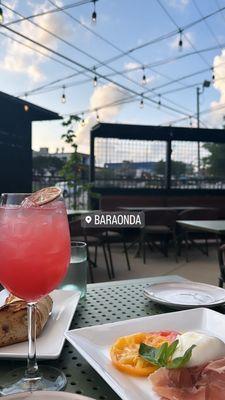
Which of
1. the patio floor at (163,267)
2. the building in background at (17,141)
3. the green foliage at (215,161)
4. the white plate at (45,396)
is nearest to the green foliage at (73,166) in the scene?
the patio floor at (163,267)

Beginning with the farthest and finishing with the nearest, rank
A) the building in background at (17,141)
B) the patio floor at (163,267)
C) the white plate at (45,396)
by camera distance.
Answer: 1. the building in background at (17,141)
2. the patio floor at (163,267)
3. the white plate at (45,396)

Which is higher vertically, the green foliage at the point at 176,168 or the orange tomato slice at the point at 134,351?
the green foliage at the point at 176,168

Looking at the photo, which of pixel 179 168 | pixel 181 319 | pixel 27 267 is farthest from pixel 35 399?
pixel 179 168

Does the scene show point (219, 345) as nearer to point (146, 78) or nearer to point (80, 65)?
point (80, 65)

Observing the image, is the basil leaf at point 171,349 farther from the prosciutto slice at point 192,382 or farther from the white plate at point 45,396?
the white plate at point 45,396

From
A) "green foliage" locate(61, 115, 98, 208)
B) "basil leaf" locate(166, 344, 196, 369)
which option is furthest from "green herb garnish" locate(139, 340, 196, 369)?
"green foliage" locate(61, 115, 98, 208)

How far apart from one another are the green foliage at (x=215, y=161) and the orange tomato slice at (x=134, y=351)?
8.40 meters

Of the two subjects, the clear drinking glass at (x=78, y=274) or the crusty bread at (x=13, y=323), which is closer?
the crusty bread at (x=13, y=323)

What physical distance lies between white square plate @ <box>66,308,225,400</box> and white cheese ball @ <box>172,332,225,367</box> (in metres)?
0.07

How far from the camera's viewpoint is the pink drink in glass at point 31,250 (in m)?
0.57

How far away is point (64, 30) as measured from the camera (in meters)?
7.89

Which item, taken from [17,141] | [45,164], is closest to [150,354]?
[17,141]

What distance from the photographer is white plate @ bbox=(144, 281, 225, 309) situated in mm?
939

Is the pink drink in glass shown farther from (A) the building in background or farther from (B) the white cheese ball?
(A) the building in background
